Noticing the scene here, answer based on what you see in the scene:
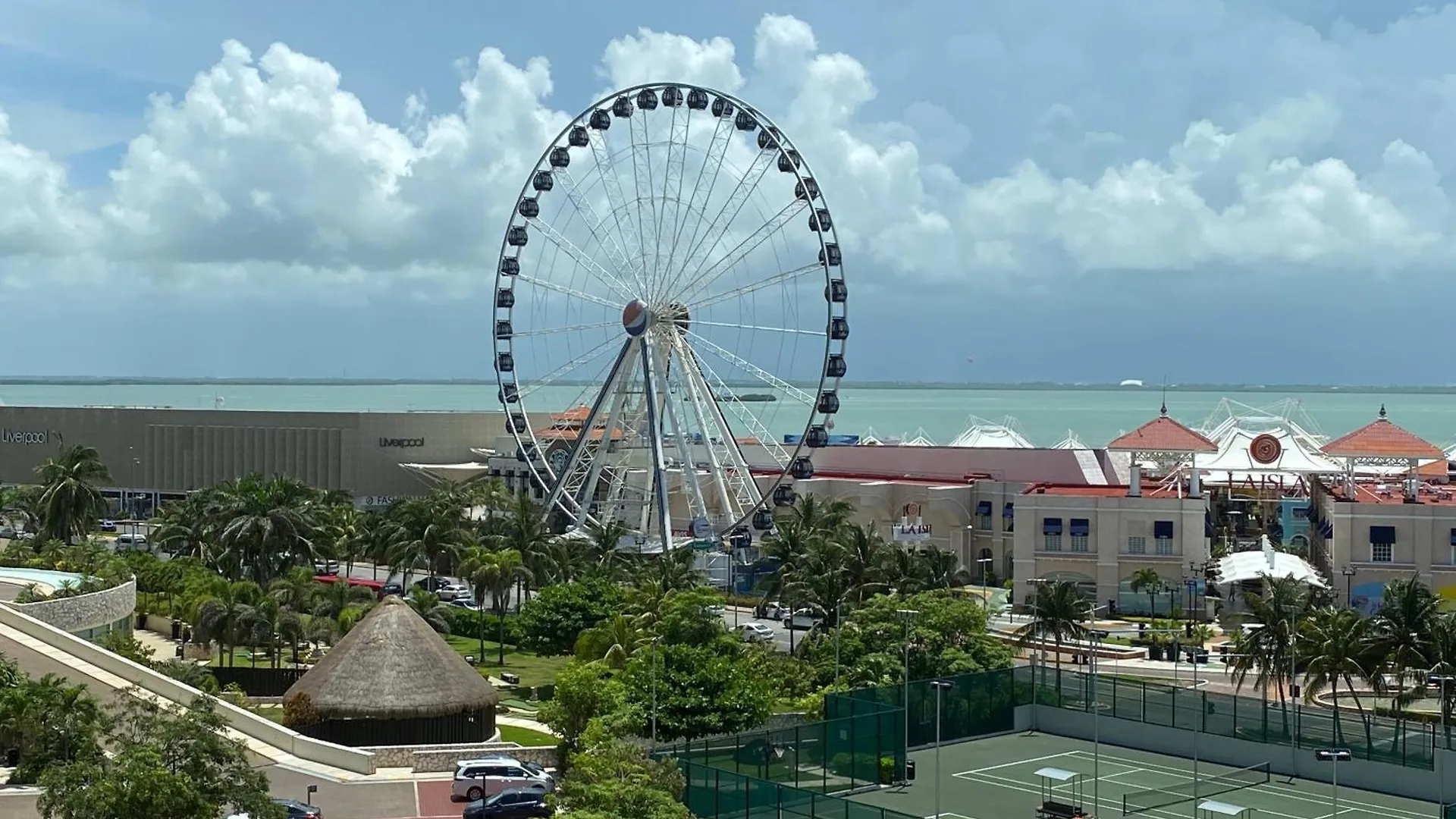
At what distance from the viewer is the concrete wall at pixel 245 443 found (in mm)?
108938

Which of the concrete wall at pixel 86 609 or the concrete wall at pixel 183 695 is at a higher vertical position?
the concrete wall at pixel 86 609

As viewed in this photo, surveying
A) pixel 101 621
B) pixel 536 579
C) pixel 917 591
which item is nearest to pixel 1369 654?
pixel 917 591

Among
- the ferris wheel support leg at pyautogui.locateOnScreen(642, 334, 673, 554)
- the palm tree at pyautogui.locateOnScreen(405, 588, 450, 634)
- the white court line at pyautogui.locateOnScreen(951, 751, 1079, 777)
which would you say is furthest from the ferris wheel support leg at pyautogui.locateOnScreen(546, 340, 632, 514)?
the white court line at pyautogui.locateOnScreen(951, 751, 1079, 777)

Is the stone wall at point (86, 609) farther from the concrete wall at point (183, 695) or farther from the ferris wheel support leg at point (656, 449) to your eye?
the ferris wheel support leg at point (656, 449)

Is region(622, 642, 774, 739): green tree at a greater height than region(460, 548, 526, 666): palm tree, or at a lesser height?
lesser

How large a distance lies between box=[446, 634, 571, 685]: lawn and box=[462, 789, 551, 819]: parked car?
19065 millimetres

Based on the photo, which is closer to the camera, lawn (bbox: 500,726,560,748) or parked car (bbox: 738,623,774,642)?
lawn (bbox: 500,726,560,748)

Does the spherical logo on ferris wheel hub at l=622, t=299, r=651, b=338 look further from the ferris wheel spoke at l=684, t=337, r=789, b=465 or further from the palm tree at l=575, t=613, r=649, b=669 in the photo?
the palm tree at l=575, t=613, r=649, b=669

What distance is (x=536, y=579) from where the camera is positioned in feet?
216

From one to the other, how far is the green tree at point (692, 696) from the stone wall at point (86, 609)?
59.4 feet

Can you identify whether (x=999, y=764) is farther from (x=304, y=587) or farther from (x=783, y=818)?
(x=304, y=587)

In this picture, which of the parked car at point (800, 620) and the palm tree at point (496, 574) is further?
the parked car at point (800, 620)

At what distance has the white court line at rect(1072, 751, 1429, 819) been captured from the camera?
3609 centimetres

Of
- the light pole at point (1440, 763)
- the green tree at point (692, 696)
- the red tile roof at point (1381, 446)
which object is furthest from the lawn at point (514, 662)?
the red tile roof at point (1381, 446)
